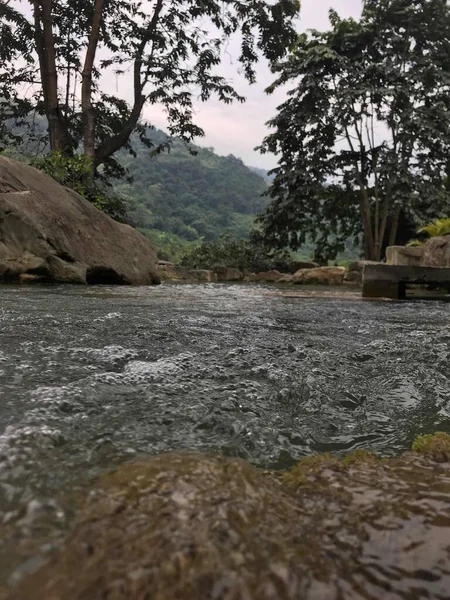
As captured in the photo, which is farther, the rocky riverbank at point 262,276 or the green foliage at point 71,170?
the rocky riverbank at point 262,276

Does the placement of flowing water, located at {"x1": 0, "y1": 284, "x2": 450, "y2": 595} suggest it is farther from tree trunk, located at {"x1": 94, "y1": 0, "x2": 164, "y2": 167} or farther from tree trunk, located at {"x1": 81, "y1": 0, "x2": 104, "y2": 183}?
tree trunk, located at {"x1": 94, "y1": 0, "x2": 164, "y2": 167}

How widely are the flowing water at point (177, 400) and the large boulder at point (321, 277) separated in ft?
31.2

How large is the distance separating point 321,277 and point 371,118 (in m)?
6.92

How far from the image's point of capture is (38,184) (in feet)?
20.2

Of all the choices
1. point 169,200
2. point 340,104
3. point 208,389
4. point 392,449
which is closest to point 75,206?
point 208,389

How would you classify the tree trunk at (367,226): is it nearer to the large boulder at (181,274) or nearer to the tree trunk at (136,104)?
the large boulder at (181,274)

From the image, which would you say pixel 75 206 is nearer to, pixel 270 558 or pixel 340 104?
pixel 270 558

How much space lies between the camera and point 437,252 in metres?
6.92

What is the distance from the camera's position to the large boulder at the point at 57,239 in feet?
17.3

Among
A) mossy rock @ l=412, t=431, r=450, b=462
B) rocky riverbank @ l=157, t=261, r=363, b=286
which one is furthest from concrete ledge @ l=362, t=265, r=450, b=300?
rocky riverbank @ l=157, t=261, r=363, b=286

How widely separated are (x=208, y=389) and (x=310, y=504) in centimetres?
60

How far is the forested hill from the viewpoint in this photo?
1347 inches

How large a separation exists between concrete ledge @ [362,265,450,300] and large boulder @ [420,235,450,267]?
1.23m

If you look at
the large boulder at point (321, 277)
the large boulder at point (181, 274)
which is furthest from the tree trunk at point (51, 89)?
the large boulder at point (321, 277)
